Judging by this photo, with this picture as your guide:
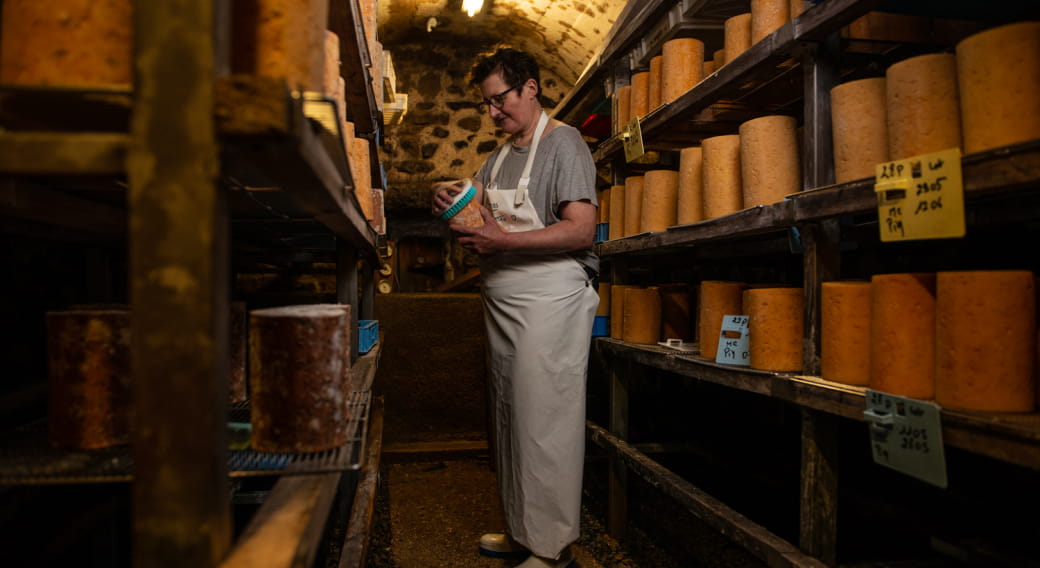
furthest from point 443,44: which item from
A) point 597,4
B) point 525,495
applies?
point 525,495

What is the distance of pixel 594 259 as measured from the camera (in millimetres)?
2273

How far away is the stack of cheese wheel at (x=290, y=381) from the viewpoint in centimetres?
91

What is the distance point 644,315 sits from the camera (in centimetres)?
240

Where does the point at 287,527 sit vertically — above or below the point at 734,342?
below

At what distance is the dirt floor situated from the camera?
7.65 feet

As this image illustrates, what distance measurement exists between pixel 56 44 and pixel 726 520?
179cm

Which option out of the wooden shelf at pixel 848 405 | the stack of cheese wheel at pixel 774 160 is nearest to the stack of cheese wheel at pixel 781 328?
the wooden shelf at pixel 848 405

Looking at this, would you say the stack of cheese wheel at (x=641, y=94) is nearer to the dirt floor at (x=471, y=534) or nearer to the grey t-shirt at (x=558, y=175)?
the grey t-shirt at (x=558, y=175)

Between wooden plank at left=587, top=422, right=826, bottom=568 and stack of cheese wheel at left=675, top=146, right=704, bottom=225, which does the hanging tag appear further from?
wooden plank at left=587, top=422, right=826, bottom=568

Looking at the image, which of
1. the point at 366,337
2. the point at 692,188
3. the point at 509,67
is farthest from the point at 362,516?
the point at 509,67

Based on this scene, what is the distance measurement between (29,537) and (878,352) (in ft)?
6.58

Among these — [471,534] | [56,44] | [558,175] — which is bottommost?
[471,534]

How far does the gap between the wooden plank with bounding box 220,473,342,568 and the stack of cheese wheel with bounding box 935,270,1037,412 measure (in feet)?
3.77

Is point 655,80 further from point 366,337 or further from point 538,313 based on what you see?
point 366,337
